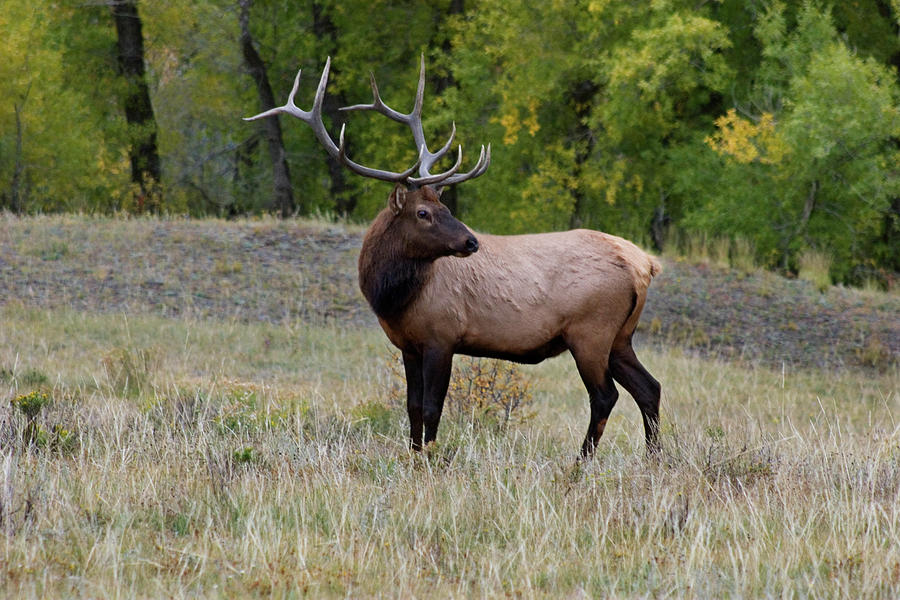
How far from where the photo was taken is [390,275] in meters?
7.44

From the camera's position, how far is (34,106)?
77.9 feet

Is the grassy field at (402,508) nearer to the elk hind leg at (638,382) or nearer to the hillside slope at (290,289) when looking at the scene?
the elk hind leg at (638,382)

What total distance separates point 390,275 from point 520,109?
16.5m

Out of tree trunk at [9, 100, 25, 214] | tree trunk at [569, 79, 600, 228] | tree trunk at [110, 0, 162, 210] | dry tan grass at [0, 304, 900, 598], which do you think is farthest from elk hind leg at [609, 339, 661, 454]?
tree trunk at [110, 0, 162, 210]

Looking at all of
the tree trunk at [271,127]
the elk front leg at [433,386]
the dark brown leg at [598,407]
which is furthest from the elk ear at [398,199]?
the tree trunk at [271,127]

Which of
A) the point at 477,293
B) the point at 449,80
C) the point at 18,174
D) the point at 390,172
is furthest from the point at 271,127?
the point at 477,293

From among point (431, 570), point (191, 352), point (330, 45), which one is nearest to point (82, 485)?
point (431, 570)

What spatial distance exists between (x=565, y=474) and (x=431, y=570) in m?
1.67

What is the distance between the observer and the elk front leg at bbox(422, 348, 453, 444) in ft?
24.2

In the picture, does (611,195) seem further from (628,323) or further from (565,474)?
(565,474)

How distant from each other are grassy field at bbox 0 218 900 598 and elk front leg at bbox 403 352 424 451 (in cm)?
28

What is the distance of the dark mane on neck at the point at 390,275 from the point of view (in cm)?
745

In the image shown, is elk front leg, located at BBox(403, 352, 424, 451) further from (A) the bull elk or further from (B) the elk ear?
(B) the elk ear

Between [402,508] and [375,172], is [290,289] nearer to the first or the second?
[375,172]
